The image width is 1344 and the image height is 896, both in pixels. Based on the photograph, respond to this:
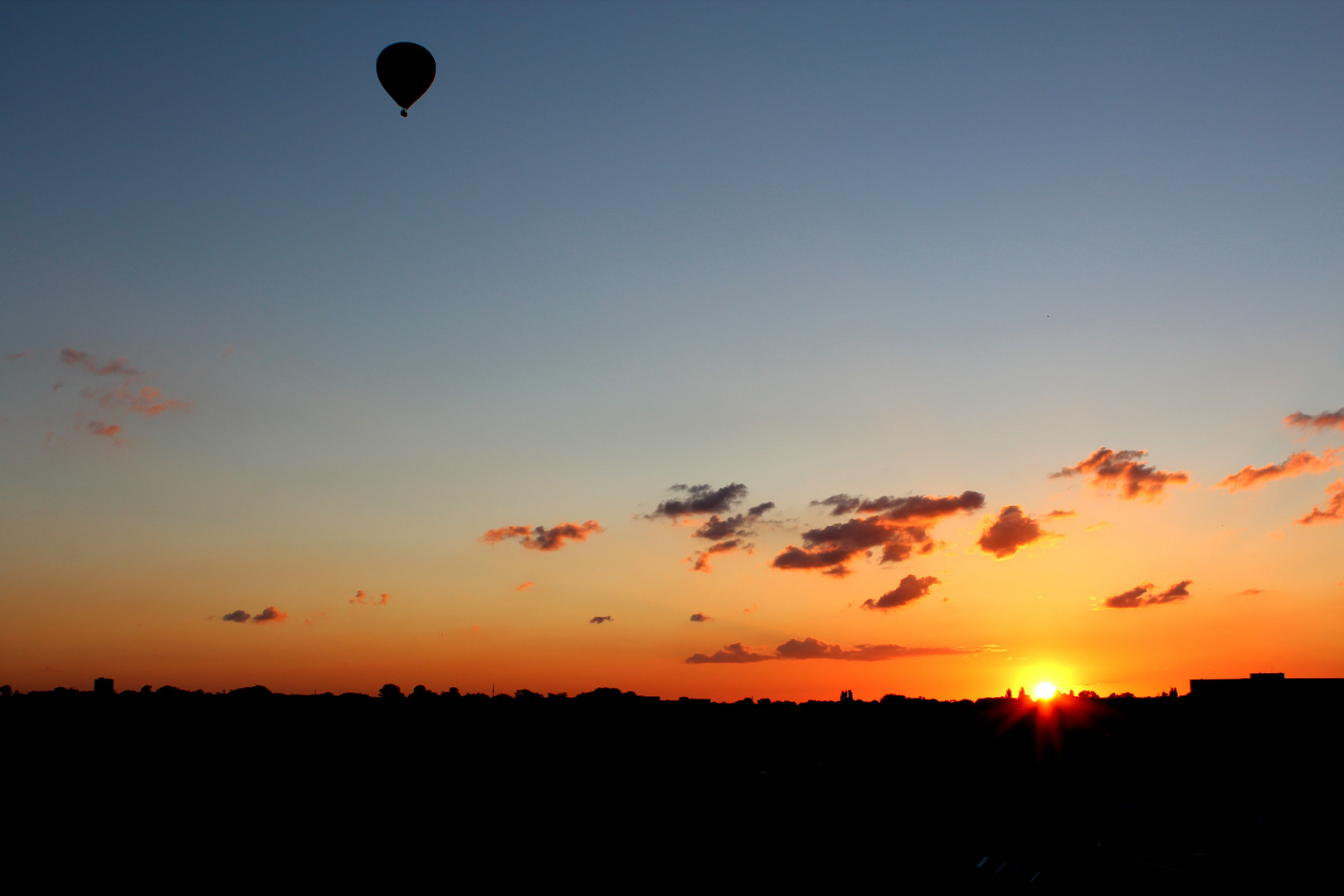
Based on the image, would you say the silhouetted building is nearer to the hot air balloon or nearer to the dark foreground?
the dark foreground

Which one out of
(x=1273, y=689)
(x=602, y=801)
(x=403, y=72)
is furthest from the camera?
(x=1273, y=689)

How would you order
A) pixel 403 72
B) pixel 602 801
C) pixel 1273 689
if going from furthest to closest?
pixel 1273 689 < pixel 403 72 < pixel 602 801

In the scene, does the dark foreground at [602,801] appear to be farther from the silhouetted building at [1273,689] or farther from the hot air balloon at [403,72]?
the hot air balloon at [403,72]

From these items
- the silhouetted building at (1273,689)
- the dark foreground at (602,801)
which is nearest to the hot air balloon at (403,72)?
the dark foreground at (602,801)

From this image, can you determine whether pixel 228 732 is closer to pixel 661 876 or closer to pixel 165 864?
pixel 165 864

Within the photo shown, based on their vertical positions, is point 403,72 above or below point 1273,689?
above

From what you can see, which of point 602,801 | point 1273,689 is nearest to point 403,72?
point 602,801

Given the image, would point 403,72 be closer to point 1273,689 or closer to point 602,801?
point 602,801
